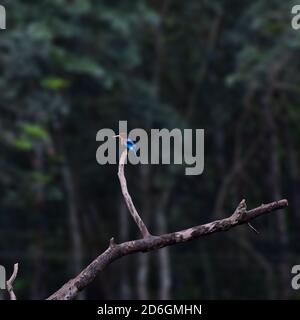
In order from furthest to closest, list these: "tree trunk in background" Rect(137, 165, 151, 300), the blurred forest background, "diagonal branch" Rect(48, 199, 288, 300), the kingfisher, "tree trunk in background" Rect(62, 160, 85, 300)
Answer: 1. "tree trunk in background" Rect(137, 165, 151, 300)
2. "tree trunk in background" Rect(62, 160, 85, 300)
3. the blurred forest background
4. the kingfisher
5. "diagonal branch" Rect(48, 199, 288, 300)

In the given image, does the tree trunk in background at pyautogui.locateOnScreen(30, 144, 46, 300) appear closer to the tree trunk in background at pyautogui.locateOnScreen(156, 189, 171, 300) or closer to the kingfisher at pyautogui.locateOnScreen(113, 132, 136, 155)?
the tree trunk in background at pyautogui.locateOnScreen(156, 189, 171, 300)

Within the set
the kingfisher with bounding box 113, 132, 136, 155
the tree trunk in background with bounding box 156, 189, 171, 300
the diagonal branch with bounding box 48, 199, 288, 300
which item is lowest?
the diagonal branch with bounding box 48, 199, 288, 300

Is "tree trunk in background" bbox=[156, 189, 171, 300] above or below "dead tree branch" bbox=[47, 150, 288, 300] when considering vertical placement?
above

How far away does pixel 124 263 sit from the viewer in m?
14.2

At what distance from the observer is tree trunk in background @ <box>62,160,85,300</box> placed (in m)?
13.2

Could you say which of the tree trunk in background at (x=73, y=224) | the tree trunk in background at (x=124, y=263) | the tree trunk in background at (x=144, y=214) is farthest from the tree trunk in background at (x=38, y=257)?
the tree trunk in background at (x=144, y=214)

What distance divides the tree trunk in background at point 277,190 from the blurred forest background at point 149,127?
3 centimetres

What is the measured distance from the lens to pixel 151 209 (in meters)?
13.7

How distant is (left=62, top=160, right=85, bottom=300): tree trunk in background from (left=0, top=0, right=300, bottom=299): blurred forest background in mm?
30

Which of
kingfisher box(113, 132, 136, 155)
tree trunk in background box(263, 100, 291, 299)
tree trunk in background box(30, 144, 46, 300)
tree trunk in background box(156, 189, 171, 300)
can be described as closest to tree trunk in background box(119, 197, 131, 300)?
tree trunk in background box(156, 189, 171, 300)

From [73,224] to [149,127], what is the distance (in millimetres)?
2198

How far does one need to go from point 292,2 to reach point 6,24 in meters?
3.44

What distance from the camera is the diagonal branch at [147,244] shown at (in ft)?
8.14
